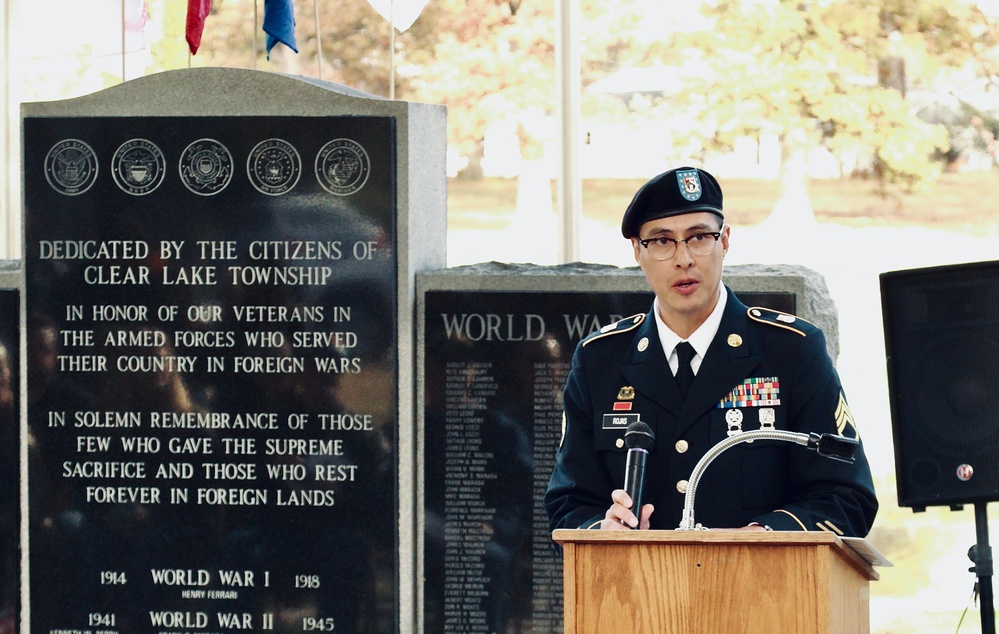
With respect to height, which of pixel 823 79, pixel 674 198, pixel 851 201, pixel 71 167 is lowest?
pixel 674 198

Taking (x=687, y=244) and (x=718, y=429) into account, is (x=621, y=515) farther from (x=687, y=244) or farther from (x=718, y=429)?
(x=687, y=244)

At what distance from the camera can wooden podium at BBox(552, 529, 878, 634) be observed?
2238 mm

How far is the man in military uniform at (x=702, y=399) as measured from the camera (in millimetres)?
2762

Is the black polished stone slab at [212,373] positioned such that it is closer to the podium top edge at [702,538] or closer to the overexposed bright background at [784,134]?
the overexposed bright background at [784,134]

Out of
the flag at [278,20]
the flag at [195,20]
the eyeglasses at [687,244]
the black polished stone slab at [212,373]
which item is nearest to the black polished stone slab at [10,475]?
the black polished stone slab at [212,373]

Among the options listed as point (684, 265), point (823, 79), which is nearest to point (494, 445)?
point (684, 265)

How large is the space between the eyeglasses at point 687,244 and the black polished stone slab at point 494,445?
4.67ft

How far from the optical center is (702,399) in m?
2.81

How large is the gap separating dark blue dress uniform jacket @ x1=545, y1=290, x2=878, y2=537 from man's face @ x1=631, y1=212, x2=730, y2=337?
0.11m

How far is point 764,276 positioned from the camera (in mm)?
4098

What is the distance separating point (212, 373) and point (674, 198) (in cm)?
191

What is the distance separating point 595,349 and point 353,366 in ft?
4.48

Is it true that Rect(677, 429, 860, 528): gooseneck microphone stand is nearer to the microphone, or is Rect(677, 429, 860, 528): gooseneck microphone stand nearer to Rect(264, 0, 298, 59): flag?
the microphone

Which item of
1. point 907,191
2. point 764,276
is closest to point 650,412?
point 764,276
